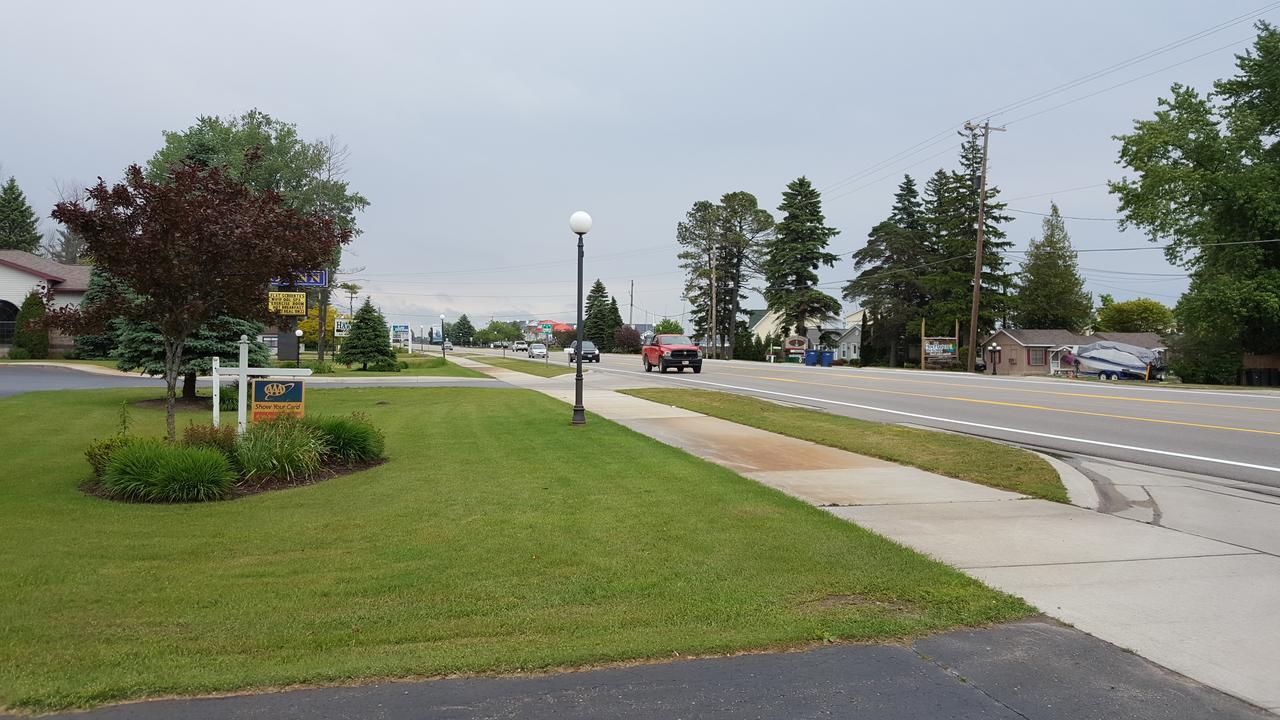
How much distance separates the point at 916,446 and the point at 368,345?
36.5 m

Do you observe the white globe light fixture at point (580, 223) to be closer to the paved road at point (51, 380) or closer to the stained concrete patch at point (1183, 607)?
the stained concrete patch at point (1183, 607)

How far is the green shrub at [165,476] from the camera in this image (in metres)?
7.41

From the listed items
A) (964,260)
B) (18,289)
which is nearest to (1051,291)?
(964,260)

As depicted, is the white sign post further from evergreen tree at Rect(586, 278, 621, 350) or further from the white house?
evergreen tree at Rect(586, 278, 621, 350)

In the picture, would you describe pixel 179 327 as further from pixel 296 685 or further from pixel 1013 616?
pixel 1013 616

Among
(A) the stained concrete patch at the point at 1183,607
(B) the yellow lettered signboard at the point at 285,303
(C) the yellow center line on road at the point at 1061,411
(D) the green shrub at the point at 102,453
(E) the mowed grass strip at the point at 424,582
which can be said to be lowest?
(E) the mowed grass strip at the point at 424,582

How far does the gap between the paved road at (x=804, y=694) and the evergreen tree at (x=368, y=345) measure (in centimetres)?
3984

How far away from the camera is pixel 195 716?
10.6 ft

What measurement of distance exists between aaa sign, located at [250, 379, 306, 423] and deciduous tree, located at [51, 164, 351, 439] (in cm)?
107

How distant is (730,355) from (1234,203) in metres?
47.4

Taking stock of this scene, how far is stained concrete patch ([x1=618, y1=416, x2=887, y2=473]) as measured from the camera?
10008 mm

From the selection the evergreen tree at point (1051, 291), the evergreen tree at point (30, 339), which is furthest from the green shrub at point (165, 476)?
the evergreen tree at point (1051, 291)

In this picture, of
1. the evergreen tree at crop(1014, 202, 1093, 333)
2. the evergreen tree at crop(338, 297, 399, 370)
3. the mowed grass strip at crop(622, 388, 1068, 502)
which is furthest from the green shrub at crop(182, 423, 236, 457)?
the evergreen tree at crop(1014, 202, 1093, 333)

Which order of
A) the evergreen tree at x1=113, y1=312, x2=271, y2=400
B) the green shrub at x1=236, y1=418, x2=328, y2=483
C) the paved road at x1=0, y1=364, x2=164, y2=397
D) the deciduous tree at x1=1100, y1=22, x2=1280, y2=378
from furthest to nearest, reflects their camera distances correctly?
1. the deciduous tree at x1=1100, y1=22, x2=1280, y2=378
2. the paved road at x1=0, y1=364, x2=164, y2=397
3. the evergreen tree at x1=113, y1=312, x2=271, y2=400
4. the green shrub at x1=236, y1=418, x2=328, y2=483
